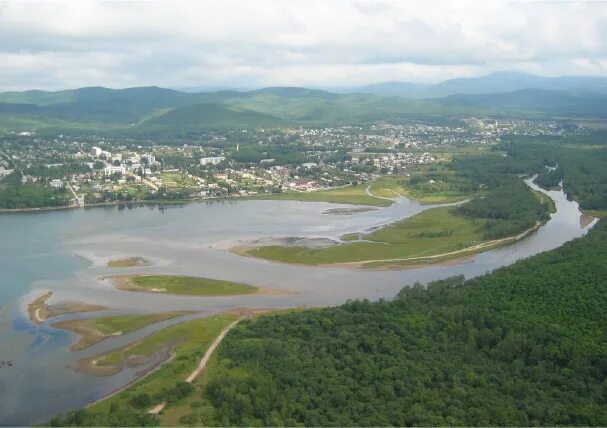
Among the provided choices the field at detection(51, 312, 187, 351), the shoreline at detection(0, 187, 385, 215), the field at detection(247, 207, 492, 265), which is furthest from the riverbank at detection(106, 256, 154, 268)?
the shoreline at detection(0, 187, 385, 215)

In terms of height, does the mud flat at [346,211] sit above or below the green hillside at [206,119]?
below

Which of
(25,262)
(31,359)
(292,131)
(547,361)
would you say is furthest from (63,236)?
(292,131)

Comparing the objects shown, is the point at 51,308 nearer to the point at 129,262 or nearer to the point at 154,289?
the point at 154,289

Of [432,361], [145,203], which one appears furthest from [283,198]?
[432,361]

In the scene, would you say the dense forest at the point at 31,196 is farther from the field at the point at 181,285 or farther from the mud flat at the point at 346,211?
the field at the point at 181,285

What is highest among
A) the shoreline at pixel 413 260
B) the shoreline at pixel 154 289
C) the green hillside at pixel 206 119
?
the green hillside at pixel 206 119

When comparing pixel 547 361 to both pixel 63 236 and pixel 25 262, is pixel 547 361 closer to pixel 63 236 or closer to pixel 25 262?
pixel 25 262

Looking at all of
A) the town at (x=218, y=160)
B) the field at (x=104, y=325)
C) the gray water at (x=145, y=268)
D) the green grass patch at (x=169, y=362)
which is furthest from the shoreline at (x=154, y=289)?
the town at (x=218, y=160)
